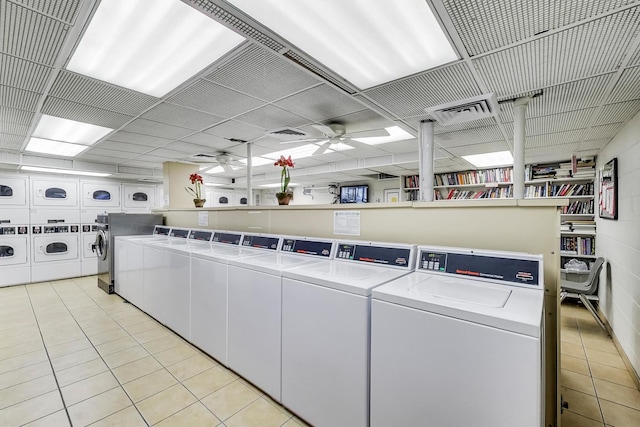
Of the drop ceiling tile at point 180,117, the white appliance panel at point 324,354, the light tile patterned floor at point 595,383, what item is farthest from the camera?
the drop ceiling tile at point 180,117

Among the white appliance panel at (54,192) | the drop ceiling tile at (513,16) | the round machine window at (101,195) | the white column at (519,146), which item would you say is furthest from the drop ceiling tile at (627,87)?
the white appliance panel at (54,192)

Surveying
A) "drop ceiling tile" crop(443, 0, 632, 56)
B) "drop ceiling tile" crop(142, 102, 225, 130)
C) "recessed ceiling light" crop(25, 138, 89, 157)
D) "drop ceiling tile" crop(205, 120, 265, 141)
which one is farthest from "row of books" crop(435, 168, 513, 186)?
"recessed ceiling light" crop(25, 138, 89, 157)

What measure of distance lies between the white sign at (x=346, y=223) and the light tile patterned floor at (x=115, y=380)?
4.25 ft

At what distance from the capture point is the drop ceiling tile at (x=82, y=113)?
277cm

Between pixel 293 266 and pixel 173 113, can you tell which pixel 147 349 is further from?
pixel 173 113

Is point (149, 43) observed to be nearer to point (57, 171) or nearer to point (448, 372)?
point (448, 372)

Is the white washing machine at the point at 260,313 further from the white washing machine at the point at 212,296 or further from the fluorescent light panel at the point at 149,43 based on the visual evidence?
the fluorescent light panel at the point at 149,43

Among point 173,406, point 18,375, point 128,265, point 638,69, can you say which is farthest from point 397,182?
point 18,375

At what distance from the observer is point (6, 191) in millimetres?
5238

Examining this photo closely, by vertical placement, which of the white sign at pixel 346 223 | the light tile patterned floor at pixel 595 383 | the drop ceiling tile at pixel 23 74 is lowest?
the light tile patterned floor at pixel 595 383

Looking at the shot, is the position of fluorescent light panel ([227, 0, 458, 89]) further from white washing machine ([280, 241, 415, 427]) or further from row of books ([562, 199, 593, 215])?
row of books ([562, 199, 593, 215])

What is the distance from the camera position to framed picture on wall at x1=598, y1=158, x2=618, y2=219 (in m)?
3.13

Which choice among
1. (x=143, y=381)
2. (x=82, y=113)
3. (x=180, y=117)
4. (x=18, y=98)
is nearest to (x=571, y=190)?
(x=180, y=117)

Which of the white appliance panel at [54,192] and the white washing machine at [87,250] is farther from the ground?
the white appliance panel at [54,192]
